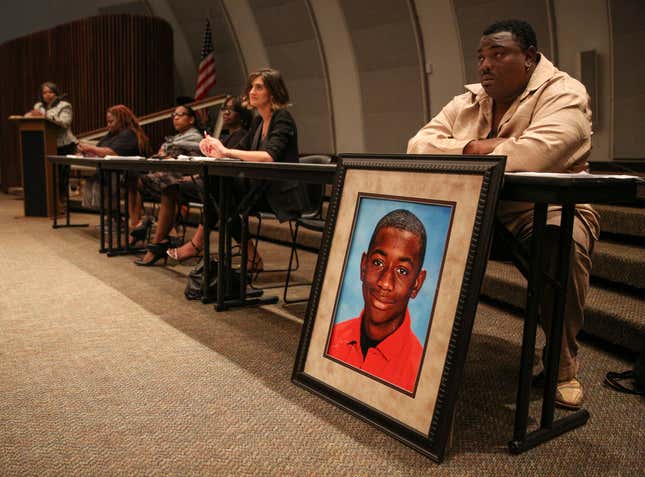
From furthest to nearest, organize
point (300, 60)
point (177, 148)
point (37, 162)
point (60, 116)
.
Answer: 1. point (300, 60)
2. point (60, 116)
3. point (37, 162)
4. point (177, 148)

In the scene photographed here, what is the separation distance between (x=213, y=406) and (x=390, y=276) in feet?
2.29

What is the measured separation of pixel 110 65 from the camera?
988 centimetres

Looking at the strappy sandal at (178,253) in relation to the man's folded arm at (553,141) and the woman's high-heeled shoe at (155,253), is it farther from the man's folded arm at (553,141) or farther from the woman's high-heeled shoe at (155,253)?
the man's folded arm at (553,141)

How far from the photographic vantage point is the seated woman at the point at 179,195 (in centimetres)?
427

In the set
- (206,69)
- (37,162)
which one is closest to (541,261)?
(37,162)

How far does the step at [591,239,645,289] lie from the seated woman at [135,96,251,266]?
2544 millimetres

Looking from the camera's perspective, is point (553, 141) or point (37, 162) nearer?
point (553, 141)

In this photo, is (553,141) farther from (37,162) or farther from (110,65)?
(110,65)

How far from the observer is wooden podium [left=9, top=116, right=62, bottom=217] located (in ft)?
22.7

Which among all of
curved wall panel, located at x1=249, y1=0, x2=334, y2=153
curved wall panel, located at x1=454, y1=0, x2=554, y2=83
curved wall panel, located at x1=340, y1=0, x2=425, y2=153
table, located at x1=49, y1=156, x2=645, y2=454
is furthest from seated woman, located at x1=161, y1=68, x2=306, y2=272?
curved wall panel, located at x1=249, y1=0, x2=334, y2=153

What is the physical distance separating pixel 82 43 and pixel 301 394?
9781 millimetres

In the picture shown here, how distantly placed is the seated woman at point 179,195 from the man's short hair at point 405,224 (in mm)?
2613

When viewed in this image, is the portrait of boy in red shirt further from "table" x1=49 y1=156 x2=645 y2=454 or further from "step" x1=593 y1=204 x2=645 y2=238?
"step" x1=593 y1=204 x2=645 y2=238

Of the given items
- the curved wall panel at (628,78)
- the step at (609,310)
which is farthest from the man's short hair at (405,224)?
the curved wall panel at (628,78)
